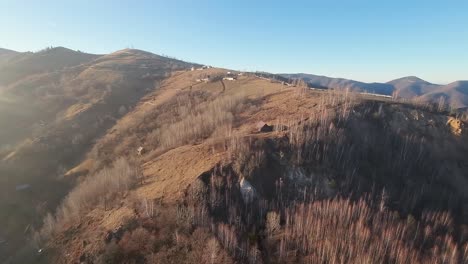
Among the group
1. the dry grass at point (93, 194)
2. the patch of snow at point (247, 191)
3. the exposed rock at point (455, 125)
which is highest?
the exposed rock at point (455, 125)

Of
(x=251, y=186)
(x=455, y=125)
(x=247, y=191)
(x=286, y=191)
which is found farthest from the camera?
(x=455, y=125)

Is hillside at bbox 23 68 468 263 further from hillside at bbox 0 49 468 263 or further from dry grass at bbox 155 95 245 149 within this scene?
dry grass at bbox 155 95 245 149

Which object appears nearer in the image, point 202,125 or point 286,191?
point 286,191

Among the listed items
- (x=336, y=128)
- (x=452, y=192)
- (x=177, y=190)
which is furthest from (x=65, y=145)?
(x=452, y=192)

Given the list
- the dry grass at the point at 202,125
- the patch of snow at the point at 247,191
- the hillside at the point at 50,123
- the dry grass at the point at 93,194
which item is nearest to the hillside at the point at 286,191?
the patch of snow at the point at 247,191

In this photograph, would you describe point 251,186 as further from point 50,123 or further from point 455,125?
point 50,123

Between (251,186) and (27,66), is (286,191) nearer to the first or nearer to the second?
(251,186)

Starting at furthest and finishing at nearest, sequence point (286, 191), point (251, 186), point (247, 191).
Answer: point (286, 191) < point (251, 186) < point (247, 191)

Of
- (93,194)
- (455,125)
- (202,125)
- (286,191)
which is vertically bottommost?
(93,194)

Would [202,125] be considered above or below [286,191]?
above

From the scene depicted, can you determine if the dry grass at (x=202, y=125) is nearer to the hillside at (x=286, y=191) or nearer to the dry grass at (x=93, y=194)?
the hillside at (x=286, y=191)

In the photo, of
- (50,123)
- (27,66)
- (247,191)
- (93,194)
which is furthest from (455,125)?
(27,66)
